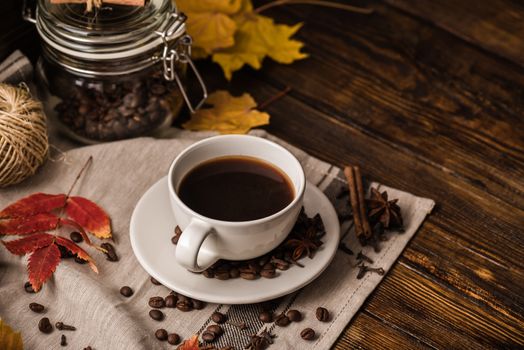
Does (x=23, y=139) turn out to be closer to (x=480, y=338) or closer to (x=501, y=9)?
(x=480, y=338)

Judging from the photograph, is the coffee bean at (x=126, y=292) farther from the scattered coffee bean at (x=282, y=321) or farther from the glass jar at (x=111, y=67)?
the glass jar at (x=111, y=67)

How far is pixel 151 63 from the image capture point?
1.53m

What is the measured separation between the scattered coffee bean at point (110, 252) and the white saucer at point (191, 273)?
0.08 m

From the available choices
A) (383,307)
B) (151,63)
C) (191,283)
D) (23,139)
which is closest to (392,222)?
(383,307)

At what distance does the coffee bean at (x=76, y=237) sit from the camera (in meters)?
1.38

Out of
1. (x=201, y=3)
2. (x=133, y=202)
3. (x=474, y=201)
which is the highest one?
(x=201, y=3)

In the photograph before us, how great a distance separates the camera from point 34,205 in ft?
4.61

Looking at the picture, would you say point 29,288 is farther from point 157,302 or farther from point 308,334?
point 308,334

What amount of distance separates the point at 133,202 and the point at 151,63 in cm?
31

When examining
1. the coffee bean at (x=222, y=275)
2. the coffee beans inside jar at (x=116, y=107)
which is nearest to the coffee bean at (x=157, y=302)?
the coffee bean at (x=222, y=275)

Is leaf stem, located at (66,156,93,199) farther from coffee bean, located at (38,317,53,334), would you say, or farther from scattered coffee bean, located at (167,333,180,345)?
scattered coffee bean, located at (167,333,180,345)

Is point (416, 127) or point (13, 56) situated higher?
point (13, 56)

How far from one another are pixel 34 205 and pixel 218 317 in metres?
0.45

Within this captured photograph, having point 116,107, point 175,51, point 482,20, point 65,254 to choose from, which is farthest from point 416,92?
point 65,254
